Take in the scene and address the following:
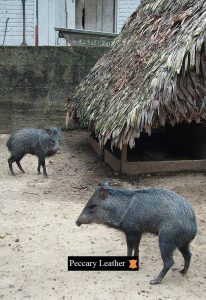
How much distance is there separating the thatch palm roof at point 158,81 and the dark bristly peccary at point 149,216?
2.27m

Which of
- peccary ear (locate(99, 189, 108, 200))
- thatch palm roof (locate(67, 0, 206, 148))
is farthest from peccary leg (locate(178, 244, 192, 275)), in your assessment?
thatch palm roof (locate(67, 0, 206, 148))

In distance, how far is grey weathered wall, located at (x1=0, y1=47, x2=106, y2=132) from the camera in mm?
10727

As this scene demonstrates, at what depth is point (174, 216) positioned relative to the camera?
4277mm

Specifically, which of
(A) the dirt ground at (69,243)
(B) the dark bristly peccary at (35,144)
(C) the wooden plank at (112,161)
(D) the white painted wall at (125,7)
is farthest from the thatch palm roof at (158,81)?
(D) the white painted wall at (125,7)

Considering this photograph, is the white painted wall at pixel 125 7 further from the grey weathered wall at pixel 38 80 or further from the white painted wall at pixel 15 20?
the grey weathered wall at pixel 38 80

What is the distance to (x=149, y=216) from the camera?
4.42 meters

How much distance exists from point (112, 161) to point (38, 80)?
136 inches

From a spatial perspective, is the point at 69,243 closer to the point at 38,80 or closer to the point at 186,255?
the point at 186,255

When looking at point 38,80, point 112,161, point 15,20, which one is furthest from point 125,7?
point 112,161

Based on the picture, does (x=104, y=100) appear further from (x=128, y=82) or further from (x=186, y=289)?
(x=186, y=289)

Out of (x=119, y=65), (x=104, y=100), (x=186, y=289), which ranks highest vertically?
(x=119, y=65)

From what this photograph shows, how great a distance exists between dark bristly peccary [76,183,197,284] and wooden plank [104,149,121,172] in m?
3.26

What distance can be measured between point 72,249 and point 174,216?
1.37 metres

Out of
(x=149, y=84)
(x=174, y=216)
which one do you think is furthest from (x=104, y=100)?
(x=174, y=216)
